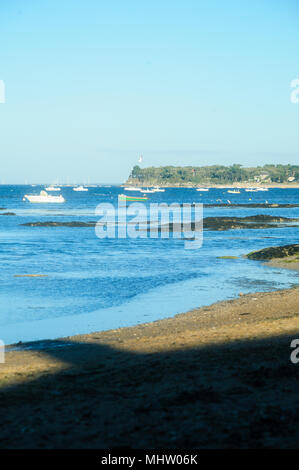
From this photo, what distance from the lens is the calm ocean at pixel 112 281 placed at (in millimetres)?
17094

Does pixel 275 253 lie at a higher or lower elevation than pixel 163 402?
Result: lower

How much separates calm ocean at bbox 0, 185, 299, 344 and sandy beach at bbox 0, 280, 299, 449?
3069 millimetres

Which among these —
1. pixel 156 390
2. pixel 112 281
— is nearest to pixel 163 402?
pixel 156 390

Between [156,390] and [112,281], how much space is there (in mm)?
16200

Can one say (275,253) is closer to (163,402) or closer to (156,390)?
(156,390)

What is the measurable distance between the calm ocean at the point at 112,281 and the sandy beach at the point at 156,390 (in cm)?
307

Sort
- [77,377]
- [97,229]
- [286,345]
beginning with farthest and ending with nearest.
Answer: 1. [97,229]
2. [286,345]
3. [77,377]

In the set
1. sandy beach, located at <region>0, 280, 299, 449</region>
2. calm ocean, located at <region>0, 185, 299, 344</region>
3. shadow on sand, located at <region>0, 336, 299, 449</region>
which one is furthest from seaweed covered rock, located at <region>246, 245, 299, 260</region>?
shadow on sand, located at <region>0, 336, 299, 449</region>

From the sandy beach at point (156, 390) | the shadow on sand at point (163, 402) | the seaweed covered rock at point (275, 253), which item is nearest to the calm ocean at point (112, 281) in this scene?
the seaweed covered rock at point (275, 253)

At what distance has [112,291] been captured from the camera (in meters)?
22.3

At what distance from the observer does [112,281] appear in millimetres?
24938

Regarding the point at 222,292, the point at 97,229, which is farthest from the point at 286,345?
the point at 97,229
